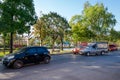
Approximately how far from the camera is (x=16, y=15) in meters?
28.6

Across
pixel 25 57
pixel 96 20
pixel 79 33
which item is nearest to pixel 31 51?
pixel 25 57

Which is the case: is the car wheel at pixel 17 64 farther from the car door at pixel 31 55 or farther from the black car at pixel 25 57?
the car door at pixel 31 55

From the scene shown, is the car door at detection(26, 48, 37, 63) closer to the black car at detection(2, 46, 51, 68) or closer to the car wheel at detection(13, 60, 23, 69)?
the black car at detection(2, 46, 51, 68)

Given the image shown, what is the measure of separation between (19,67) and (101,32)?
177 feet

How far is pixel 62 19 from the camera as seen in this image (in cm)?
4359

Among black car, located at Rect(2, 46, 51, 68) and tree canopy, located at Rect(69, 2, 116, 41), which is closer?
black car, located at Rect(2, 46, 51, 68)

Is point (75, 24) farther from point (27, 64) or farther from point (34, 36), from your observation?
point (27, 64)

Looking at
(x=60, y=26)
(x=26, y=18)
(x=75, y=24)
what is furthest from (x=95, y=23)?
(x=26, y=18)

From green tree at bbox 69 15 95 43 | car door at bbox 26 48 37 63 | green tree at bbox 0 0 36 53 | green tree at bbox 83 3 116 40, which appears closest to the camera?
car door at bbox 26 48 37 63

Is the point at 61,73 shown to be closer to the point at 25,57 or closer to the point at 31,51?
the point at 25,57

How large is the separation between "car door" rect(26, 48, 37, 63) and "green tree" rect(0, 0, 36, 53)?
979 cm

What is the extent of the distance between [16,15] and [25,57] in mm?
11896

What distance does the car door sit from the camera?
716 inches

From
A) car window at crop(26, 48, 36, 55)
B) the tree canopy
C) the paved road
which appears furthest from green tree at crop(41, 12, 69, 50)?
the paved road
